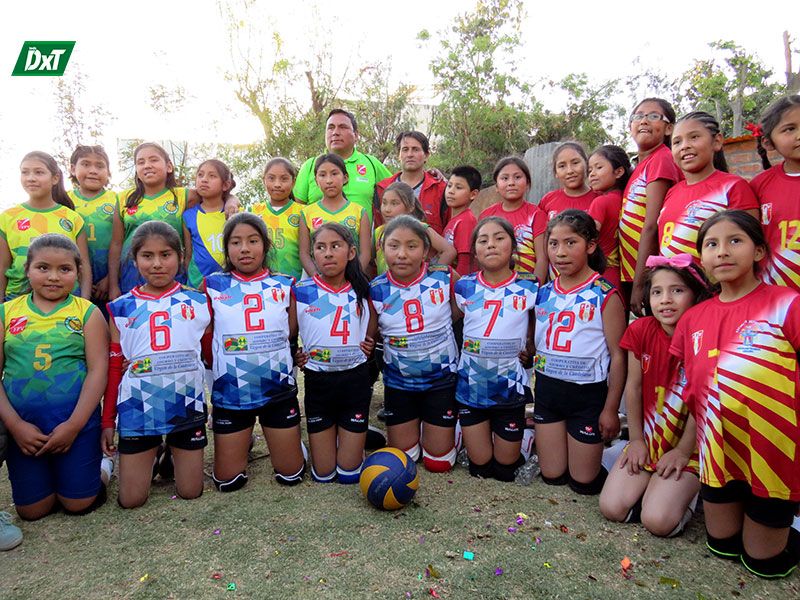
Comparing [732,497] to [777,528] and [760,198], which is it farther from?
[760,198]

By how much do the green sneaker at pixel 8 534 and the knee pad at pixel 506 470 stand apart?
2.70 meters

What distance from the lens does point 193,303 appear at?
3318mm

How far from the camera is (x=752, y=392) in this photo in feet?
7.84

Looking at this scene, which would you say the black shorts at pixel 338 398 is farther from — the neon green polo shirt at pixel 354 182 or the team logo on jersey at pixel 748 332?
the team logo on jersey at pixel 748 332

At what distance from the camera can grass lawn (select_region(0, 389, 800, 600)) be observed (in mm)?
2316

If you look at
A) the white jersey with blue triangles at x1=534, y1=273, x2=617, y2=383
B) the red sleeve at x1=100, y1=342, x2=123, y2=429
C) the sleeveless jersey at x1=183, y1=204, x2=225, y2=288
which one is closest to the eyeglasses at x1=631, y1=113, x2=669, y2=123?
the white jersey with blue triangles at x1=534, y1=273, x2=617, y2=383

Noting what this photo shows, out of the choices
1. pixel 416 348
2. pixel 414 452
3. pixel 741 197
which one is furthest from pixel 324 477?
pixel 741 197

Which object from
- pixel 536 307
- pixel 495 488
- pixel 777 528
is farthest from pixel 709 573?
Answer: pixel 536 307

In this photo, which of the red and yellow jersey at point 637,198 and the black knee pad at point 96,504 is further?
the red and yellow jersey at point 637,198

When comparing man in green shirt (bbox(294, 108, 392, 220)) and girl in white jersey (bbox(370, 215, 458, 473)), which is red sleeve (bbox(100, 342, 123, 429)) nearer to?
girl in white jersey (bbox(370, 215, 458, 473))

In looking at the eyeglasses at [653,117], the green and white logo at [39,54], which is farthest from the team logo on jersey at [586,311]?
the green and white logo at [39,54]

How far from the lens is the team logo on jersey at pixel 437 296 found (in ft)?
11.9

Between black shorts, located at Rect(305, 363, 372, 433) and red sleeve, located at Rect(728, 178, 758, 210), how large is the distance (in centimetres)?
240

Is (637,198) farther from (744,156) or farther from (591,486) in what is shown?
(744,156)
